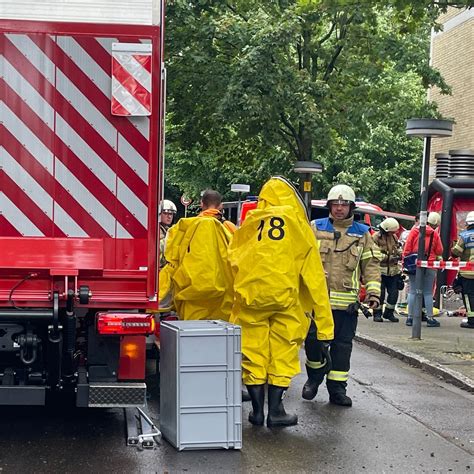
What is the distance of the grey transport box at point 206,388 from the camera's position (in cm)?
696

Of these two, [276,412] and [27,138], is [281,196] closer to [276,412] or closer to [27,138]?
[276,412]

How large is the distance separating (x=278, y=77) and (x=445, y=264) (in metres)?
8.80

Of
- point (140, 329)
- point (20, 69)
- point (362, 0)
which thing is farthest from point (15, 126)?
point (362, 0)

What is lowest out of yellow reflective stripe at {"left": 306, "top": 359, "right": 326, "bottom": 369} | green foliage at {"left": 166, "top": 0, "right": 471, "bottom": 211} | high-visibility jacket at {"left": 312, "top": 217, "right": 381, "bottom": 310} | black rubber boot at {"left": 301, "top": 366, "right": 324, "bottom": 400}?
black rubber boot at {"left": 301, "top": 366, "right": 324, "bottom": 400}

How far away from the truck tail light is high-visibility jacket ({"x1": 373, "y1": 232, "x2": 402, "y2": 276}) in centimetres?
1029

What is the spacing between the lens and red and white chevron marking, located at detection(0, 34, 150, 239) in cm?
678

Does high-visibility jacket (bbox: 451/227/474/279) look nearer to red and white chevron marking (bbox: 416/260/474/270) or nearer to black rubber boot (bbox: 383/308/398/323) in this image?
red and white chevron marking (bbox: 416/260/474/270)

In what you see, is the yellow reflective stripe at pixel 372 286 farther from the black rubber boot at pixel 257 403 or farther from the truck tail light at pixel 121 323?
the truck tail light at pixel 121 323

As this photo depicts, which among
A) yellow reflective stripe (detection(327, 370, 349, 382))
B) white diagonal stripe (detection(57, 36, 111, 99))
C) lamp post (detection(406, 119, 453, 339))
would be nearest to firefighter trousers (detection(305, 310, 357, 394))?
yellow reflective stripe (detection(327, 370, 349, 382))

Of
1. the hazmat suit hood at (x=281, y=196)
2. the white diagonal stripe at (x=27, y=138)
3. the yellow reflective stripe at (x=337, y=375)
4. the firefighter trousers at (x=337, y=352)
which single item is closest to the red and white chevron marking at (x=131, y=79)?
the white diagonal stripe at (x=27, y=138)

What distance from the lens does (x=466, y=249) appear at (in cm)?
1597

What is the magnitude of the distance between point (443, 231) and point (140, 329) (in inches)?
551

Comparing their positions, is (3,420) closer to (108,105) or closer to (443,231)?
(108,105)

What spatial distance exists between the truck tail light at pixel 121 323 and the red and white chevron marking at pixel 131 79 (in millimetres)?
1346
